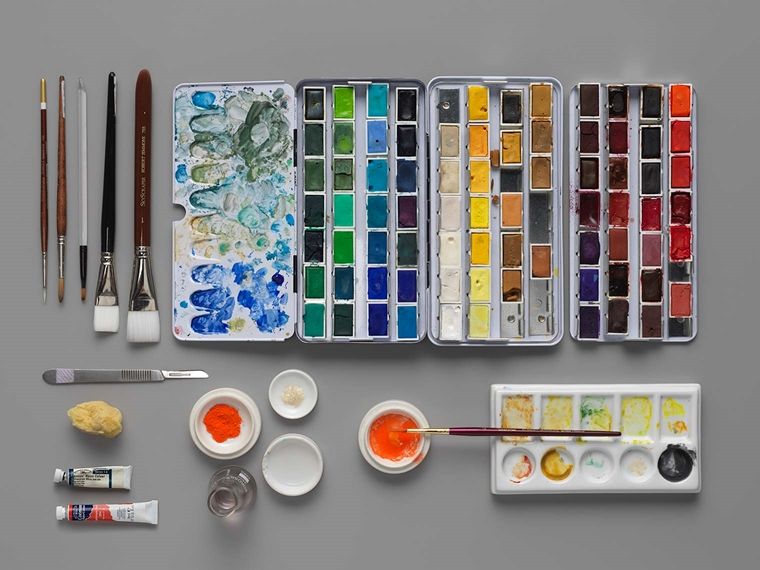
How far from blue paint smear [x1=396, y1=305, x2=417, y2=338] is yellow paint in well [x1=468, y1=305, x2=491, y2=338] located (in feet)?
0.36

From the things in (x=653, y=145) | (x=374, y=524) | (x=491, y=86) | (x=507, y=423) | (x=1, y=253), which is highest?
(x=491, y=86)

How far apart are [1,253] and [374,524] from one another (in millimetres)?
932

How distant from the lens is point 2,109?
53.7 inches

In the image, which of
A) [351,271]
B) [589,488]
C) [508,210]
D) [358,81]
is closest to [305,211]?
[351,271]

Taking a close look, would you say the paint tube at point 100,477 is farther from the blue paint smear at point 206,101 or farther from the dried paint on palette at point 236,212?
the blue paint smear at point 206,101

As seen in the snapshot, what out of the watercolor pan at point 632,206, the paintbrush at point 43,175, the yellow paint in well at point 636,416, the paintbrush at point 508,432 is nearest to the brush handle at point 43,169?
the paintbrush at point 43,175

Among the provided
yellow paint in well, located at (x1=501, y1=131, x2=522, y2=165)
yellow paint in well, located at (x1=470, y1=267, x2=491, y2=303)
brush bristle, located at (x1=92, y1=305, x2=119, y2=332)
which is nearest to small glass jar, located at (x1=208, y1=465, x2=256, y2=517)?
brush bristle, located at (x1=92, y1=305, x2=119, y2=332)

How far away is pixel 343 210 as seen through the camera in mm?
1318

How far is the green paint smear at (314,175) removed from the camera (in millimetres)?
1315

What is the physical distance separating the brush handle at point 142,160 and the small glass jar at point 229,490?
18.9 inches

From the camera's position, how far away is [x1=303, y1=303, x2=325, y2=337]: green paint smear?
1315mm

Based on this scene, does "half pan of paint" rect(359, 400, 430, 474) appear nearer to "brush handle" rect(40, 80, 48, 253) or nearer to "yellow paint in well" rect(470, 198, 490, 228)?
"yellow paint in well" rect(470, 198, 490, 228)

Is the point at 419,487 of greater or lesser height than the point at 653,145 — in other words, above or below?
below

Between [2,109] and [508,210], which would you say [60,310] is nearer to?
[2,109]
